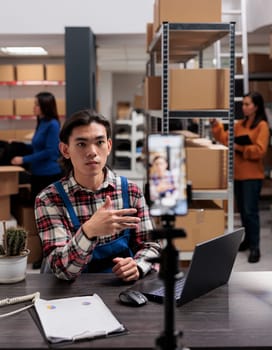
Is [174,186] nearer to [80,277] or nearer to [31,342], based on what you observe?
[31,342]

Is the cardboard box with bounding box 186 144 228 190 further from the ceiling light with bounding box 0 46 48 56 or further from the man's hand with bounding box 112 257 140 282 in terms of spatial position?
the ceiling light with bounding box 0 46 48 56

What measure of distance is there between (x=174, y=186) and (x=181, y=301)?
66 cm

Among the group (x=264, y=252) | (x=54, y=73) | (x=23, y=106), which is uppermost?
(x=54, y=73)

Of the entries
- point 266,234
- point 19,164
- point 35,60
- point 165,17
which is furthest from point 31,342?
point 35,60

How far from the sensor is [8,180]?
14.4ft

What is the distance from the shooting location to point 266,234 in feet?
18.8

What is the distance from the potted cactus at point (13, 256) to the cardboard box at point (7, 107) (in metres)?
6.89

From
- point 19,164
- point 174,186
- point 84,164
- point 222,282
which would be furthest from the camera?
point 19,164

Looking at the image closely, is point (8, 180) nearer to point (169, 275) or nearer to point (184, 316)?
point (184, 316)

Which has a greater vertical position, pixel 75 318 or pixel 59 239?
pixel 59 239

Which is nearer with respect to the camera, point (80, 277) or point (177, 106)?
point (80, 277)

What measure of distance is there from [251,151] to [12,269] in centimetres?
302

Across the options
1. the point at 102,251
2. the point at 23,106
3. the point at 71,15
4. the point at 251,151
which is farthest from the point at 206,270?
the point at 23,106

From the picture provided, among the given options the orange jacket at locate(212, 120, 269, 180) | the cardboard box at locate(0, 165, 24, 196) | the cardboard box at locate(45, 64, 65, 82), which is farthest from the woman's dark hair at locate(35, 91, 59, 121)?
the cardboard box at locate(45, 64, 65, 82)
